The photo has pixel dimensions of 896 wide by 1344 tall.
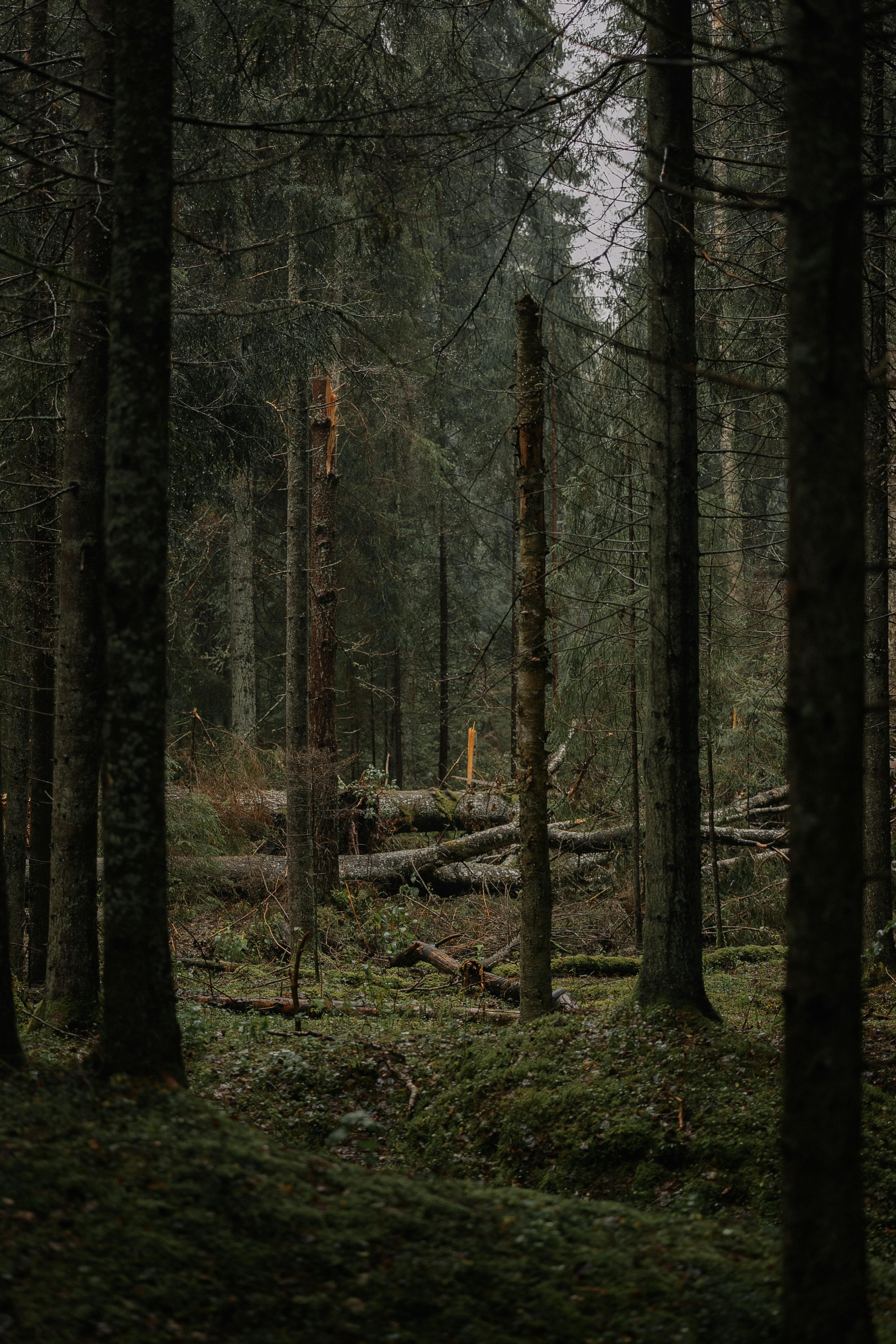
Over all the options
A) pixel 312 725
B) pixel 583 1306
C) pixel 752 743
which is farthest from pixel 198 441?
pixel 752 743

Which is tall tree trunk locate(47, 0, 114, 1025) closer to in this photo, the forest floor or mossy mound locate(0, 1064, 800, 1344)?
the forest floor

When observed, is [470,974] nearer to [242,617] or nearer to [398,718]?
[242,617]

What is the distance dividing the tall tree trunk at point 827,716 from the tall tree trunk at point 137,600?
8.95ft

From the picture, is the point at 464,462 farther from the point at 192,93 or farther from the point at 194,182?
the point at 194,182

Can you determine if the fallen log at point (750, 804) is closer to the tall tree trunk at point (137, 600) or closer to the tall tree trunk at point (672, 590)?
the tall tree trunk at point (672, 590)

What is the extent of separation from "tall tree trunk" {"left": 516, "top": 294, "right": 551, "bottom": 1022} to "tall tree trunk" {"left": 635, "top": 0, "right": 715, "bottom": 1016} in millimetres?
988

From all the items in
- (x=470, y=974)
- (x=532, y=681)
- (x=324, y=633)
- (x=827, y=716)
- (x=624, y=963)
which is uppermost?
(x=324, y=633)

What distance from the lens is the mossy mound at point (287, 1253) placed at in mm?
2928

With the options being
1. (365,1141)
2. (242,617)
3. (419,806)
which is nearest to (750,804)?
(419,806)

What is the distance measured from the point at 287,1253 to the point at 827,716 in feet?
8.59

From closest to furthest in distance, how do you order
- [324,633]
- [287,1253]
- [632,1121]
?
1. [287,1253]
2. [632,1121]
3. [324,633]

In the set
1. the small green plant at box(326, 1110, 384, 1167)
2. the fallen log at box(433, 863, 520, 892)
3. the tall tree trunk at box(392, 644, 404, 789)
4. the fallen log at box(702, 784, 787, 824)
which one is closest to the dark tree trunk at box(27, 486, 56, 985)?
the small green plant at box(326, 1110, 384, 1167)

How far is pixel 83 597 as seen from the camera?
6742 millimetres

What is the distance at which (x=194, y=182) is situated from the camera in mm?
4832
